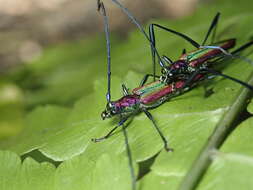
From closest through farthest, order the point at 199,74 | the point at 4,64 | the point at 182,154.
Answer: the point at 182,154 < the point at 199,74 < the point at 4,64

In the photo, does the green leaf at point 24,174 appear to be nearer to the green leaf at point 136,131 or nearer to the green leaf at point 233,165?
the green leaf at point 136,131

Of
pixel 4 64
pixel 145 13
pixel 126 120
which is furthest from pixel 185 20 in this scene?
pixel 145 13

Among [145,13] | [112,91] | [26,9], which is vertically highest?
[112,91]

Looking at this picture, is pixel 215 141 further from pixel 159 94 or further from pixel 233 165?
pixel 159 94

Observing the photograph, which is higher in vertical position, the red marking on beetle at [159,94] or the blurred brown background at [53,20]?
the red marking on beetle at [159,94]

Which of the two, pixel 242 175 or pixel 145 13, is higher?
→ pixel 242 175

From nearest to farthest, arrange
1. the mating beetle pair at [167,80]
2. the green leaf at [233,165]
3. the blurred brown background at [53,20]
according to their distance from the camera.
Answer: the green leaf at [233,165] → the mating beetle pair at [167,80] → the blurred brown background at [53,20]

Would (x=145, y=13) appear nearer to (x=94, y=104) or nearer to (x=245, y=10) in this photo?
(x=245, y=10)

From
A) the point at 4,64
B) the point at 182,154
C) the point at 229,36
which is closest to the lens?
the point at 182,154

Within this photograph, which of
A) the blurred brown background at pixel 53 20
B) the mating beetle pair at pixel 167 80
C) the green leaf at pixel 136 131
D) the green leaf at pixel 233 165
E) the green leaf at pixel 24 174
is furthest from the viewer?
the blurred brown background at pixel 53 20

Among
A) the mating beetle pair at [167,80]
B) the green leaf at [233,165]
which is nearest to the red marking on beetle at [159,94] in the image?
the mating beetle pair at [167,80]
